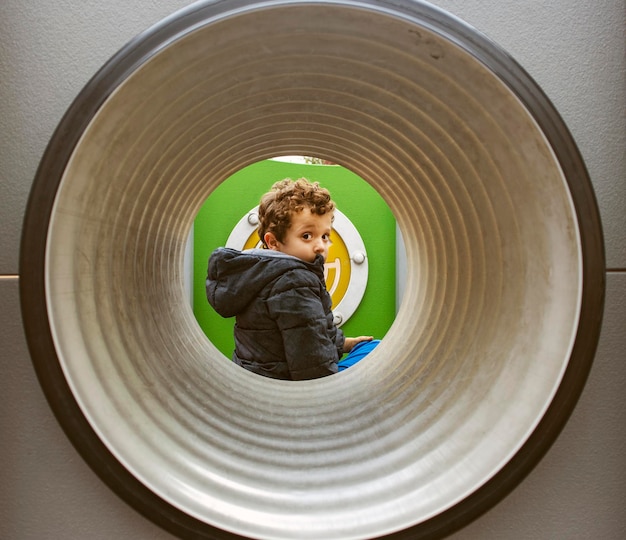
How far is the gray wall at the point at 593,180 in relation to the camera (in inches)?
41.3

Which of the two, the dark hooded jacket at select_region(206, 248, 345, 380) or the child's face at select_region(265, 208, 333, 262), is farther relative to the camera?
the child's face at select_region(265, 208, 333, 262)

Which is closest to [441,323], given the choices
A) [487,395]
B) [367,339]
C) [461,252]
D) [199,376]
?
[461,252]

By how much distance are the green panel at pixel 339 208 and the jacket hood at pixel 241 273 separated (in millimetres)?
1244

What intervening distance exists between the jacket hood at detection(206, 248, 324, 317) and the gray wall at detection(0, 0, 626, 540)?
1.04 m

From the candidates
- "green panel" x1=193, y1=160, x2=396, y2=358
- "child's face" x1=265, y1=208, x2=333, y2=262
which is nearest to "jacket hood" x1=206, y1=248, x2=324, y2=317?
"child's face" x1=265, y1=208, x2=333, y2=262

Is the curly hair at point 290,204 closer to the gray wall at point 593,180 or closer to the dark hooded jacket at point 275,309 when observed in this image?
the dark hooded jacket at point 275,309

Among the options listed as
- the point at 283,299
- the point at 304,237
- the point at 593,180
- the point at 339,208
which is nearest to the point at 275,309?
the point at 283,299

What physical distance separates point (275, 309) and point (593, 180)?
3.92 ft

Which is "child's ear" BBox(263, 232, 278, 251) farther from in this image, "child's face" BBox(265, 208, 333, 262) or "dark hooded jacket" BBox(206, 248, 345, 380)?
"dark hooded jacket" BBox(206, 248, 345, 380)

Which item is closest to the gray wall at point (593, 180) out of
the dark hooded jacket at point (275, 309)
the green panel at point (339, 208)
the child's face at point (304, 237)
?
the dark hooded jacket at point (275, 309)

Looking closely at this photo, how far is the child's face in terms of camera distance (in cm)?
224

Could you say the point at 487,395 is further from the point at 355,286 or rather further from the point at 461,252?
the point at 355,286

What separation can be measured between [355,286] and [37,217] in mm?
2557

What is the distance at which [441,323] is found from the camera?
1.48 meters
